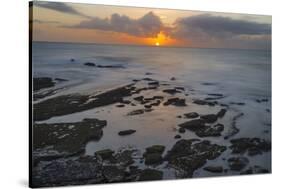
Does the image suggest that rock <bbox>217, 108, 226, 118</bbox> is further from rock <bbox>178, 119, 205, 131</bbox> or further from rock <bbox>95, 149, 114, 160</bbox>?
rock <bbox>95, 149, 114, 160</bbox>

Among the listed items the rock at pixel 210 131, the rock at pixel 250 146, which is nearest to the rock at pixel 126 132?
the rock at pixel 210 131

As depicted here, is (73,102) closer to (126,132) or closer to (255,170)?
(126,132)

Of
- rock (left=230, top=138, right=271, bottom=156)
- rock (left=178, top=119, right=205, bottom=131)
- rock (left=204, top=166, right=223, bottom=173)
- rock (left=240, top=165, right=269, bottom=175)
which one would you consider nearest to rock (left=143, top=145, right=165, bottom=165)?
rock (left=178, top=119, right=205, bottom=131)

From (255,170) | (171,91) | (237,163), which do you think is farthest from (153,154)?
(255,170)

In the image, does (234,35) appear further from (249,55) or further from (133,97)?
(133,97)

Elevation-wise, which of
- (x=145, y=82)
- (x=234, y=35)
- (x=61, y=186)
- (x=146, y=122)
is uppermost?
(x=234, y=35)
